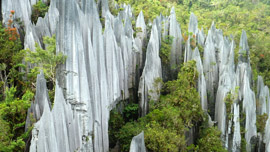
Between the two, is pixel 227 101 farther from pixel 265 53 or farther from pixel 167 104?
pixel 265 53

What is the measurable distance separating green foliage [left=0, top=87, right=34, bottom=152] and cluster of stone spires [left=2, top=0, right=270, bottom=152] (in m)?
0.66

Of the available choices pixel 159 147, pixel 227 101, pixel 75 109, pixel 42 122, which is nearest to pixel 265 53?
pixel 227 101

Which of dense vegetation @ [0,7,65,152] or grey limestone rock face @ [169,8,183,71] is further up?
grey limestone rock face @ [169,8,183,71]

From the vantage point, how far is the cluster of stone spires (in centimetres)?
962

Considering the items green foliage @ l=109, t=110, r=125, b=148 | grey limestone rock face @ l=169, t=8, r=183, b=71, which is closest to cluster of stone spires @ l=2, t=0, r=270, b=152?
grey limestone rock face @ l=169, t=8, r=183, b=71

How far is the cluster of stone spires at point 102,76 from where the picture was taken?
9625 mm

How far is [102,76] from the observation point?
12266 millimetres

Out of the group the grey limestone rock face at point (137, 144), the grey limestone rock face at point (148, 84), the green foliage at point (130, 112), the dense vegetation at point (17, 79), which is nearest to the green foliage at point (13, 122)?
the dense vegetation at point (17, 79)

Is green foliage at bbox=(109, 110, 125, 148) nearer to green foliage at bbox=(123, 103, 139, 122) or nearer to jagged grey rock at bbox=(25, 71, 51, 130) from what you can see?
green foliage at bbox=(123, 103, 139, 122)

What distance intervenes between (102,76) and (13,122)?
15.7ft

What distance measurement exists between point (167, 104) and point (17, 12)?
41.6ft

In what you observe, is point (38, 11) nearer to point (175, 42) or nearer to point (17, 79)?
point (17, 79)

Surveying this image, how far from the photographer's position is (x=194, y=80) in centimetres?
1705

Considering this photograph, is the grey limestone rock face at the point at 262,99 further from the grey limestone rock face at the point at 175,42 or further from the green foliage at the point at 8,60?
the green foliage at the point at 8,60
